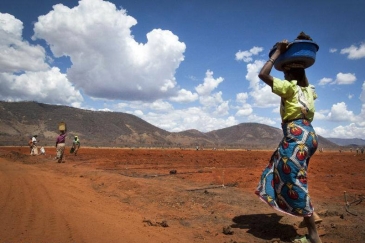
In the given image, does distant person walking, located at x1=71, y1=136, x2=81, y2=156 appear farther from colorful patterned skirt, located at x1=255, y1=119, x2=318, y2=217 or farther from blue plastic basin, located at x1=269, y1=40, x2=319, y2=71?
blue plastic basin, located at x1=269, y1=40, x2=319, y2=71

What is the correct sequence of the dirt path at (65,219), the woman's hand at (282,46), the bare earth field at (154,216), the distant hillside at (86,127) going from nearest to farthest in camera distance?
the woman's hand at (282,46), the dirt path at (65,219), the bare earth field at (154,216), the distant hillside at (86,127)

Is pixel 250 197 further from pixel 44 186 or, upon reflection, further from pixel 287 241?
pixel 44 186

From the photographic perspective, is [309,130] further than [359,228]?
No

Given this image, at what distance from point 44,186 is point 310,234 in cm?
588

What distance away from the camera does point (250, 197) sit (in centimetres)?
653

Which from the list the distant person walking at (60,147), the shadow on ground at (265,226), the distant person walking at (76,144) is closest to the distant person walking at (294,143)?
the shadow on ground at (265,226)

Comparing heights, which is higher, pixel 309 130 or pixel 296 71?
pixel 296 71

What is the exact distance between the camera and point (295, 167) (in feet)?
10.8

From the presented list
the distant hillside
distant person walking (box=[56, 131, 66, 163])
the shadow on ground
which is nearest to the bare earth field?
the shadow on ground

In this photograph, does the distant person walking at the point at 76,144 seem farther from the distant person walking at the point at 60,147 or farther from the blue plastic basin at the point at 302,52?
the blue plastic basin at the point at 302,52

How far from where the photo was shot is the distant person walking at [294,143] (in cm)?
325

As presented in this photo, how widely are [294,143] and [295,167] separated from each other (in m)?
0.29

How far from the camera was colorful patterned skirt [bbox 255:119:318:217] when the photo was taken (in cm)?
324

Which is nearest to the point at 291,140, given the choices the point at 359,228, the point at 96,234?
the point at 359,228
